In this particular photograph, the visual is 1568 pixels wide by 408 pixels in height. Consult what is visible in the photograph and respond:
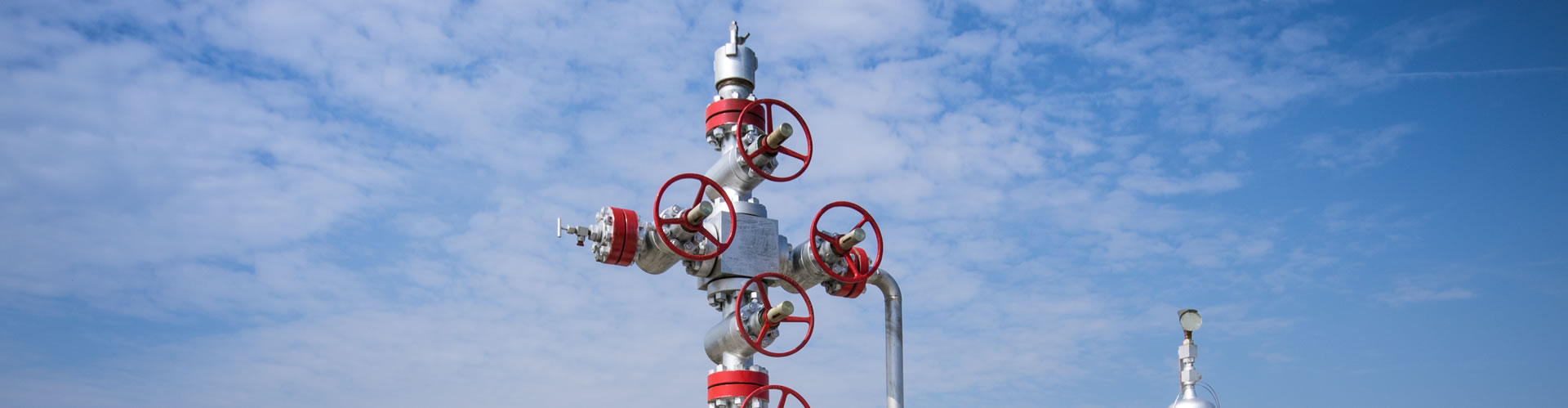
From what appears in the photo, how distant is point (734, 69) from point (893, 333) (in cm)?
235

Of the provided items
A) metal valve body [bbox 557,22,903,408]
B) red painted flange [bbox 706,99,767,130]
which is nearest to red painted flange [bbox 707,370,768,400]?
metal valve body [bbox 557,22,903,408]

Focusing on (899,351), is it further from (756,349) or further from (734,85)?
(734,85)

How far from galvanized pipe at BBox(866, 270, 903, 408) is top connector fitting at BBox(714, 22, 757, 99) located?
1.75 meters

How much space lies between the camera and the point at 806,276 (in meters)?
10.6

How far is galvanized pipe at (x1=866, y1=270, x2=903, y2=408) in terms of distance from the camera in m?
10.6

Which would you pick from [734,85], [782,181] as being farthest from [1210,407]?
[734,85]

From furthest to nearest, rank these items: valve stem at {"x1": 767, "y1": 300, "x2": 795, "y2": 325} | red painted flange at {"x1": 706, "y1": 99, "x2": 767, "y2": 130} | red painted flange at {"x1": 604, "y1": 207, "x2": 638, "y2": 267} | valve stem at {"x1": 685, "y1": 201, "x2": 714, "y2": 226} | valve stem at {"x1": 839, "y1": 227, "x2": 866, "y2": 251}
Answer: red painted flange at {"x1": 706, "y1": 99, "x2": 767, "y2": 130} → valve stem at {"x1": 839, "y1": 227, "x2": 866, "y2": 251} → red painted flange at {"x1": 604, "y1": 207, "x2": 638, "y2": 267} → valve stem at {"x1": 685, "y1": 201, "x2": 714, "y2": 226} → valve stem at {"x1": 767, "y1": 300, "x2": 795, "y2": 325}

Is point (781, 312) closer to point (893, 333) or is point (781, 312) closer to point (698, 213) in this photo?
point (698, 213)

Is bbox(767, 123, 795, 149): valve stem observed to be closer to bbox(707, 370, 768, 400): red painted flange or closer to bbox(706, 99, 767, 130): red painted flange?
bbox(706, 99, 767, 130): red painted flange

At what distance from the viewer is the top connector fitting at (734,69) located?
11.0 metres

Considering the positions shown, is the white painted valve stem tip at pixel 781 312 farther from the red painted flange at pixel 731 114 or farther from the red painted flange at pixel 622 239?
the red painted flange at pixel 731 114

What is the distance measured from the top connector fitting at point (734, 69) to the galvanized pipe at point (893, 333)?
175 centimetres

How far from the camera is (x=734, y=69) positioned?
11.0m

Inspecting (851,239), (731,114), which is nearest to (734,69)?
(731,114)
